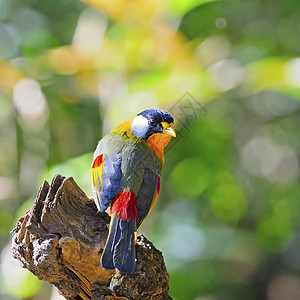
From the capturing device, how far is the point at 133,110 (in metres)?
2.67

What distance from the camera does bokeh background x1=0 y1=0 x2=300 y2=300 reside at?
278 centimetres

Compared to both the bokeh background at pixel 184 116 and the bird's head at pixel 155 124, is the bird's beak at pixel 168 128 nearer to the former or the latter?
the bird's head at pixel 155 124

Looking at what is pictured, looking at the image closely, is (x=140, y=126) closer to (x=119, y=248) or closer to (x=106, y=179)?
(x=106, y=179)

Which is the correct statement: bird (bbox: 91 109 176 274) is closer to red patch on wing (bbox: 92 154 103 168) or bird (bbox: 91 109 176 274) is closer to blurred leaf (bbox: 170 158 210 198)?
red patch on wing (bbox: 92 154 103 168)

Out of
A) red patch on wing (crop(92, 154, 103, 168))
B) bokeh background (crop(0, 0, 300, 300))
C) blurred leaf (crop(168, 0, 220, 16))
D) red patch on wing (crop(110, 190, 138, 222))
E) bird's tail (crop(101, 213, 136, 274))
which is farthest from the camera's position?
bokeh background (crop(0, 0, 300, 300))

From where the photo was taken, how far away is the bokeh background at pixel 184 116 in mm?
2779

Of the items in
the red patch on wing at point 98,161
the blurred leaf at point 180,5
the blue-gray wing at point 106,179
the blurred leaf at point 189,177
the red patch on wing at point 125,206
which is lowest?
the red patch on wing at point 125,206

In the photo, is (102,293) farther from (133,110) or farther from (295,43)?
(295,43)

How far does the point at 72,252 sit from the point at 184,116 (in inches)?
50.1

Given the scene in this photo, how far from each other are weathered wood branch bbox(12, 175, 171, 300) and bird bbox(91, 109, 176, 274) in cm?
7

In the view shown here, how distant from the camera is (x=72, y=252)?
1412 mm

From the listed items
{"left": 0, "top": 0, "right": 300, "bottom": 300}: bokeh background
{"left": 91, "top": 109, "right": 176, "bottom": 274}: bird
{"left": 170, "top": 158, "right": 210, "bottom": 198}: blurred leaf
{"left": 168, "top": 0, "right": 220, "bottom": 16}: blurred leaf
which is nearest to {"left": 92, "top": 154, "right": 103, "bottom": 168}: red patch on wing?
{"left": 91, "top": 109, "right": 176, "bottom": 274}: bird

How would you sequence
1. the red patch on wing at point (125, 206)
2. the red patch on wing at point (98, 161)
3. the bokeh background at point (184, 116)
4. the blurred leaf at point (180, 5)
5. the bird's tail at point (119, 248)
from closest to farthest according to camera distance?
the bird's tail at point (119, 248), the red patch on wing at point (125, 206), the red patch on wing at point (98, 161), the blurred leaf at point (180, 5), the bokeh background at point (184, 116)

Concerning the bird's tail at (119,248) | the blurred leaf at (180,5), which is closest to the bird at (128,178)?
the bird's tail at (119,248)
